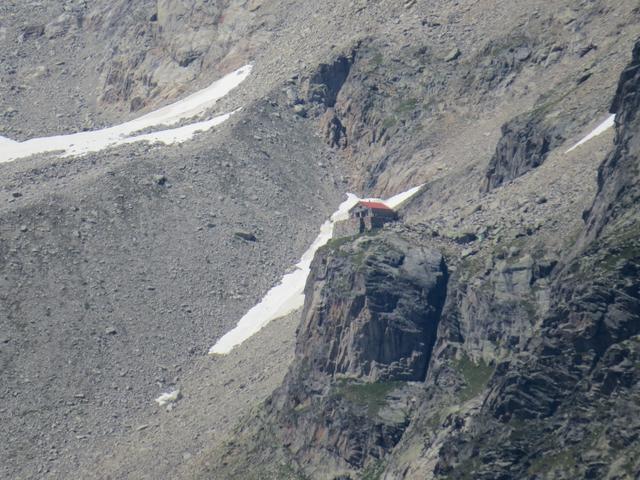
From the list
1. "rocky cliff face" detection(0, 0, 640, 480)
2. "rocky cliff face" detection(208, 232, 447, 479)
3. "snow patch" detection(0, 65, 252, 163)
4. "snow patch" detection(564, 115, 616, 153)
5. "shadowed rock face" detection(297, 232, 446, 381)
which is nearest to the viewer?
"rocky cliff face" detection(0, 0, 640, 480)

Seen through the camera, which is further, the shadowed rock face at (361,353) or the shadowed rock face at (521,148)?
the shadowed rock face at (521,148)

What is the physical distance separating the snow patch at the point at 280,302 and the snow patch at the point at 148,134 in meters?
18.2

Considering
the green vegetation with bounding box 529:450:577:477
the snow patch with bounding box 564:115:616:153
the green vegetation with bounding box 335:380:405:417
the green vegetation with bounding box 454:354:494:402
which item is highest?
the green vegetation with bounding box 529:450:577:477

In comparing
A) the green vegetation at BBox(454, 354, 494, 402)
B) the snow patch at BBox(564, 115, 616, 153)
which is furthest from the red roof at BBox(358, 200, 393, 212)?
the green vegetation at BBox(454, 354, 494, 402)

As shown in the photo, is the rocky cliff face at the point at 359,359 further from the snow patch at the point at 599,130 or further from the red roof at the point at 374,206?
the red roof at the point at 374,206

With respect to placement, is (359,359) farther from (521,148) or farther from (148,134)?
(148,134)

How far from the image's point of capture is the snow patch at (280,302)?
115438 millimetres

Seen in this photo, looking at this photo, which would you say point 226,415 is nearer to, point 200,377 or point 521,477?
point 200,377

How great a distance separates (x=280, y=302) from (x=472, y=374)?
105 ft

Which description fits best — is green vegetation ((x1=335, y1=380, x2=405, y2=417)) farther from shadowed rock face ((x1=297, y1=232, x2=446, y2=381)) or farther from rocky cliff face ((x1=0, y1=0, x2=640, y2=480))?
shadowed rock face ((x1=297, y1=232, x2=446, y2=381))

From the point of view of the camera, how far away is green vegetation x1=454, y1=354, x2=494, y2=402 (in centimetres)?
8675

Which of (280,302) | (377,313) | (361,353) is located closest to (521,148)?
(280,302)

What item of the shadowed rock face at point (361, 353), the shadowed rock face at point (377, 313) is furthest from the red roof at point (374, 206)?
the shadowed rock face at point (377, 313)

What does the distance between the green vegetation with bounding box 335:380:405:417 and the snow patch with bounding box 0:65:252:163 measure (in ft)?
160
